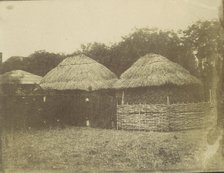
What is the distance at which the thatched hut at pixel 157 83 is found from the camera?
3.19 m

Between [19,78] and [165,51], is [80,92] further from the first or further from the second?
[165,51]

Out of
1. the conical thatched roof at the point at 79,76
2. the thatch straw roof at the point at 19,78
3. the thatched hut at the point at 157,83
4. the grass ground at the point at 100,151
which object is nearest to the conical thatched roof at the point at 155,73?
the thatched hut at the point at 157,83

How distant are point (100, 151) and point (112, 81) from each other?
0.45m

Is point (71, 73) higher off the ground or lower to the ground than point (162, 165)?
higher

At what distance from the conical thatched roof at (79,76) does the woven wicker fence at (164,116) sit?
0.70 feet

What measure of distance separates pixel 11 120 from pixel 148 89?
2.93ft

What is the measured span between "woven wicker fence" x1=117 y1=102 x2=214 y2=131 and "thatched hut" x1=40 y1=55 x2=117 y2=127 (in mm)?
94

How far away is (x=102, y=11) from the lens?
10.5 ft

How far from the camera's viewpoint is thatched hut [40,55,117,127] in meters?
3.21

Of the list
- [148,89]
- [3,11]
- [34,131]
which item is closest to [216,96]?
[148,89]

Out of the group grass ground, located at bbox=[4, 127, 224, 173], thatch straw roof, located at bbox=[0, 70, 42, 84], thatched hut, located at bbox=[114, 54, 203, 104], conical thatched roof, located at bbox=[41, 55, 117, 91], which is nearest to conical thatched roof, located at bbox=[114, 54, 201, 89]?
thatched hut, located at bbox=[114, 54, 203, 104]

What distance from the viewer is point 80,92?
3270mm

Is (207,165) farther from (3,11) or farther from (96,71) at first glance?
(3,11)

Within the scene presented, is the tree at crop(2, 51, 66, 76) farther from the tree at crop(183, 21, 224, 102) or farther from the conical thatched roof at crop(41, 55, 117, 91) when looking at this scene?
the tree at crop(183, 21, 224, 102)
